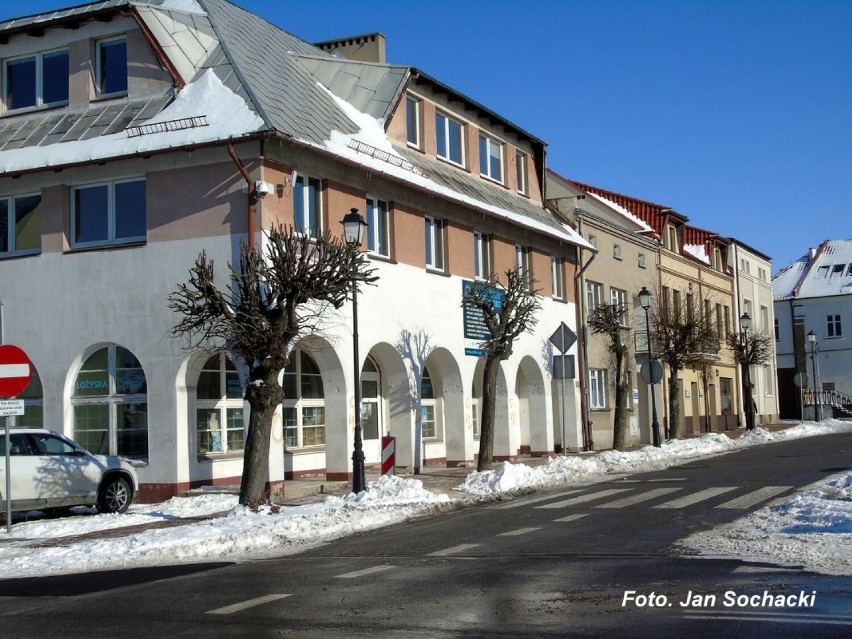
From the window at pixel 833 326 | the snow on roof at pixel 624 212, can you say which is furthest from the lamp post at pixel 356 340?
the window at pixel 833 326

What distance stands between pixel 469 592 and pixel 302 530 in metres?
5.35

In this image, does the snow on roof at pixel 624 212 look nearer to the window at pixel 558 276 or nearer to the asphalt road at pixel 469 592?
the window at pixel 558 276

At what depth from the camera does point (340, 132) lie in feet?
71.5

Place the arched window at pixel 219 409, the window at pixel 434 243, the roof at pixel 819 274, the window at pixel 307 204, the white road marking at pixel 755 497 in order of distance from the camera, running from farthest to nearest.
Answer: the roof at pixel 819 274 → the window at pixel 434 243 → the arched window at pixel 219 409 → the window at pixel 307 204 → the white road marking at pixel 755 497

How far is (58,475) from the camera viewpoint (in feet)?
54.2

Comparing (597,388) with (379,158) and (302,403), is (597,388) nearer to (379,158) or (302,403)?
(302,403)

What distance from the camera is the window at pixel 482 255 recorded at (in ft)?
89.7

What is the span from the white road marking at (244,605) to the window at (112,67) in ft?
47.0

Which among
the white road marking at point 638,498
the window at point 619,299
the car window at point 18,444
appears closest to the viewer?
the car window at point 18,444

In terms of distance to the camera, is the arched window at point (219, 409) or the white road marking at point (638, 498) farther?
the arched window at point (219, 409)

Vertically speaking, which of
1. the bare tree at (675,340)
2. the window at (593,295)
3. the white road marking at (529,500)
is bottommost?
the white road marking at (529,500)

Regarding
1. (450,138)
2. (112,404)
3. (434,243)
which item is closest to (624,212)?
(450,138)

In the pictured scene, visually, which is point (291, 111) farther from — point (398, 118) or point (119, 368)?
point (119, 368)

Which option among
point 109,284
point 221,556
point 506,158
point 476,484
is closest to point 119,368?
point 109,284
